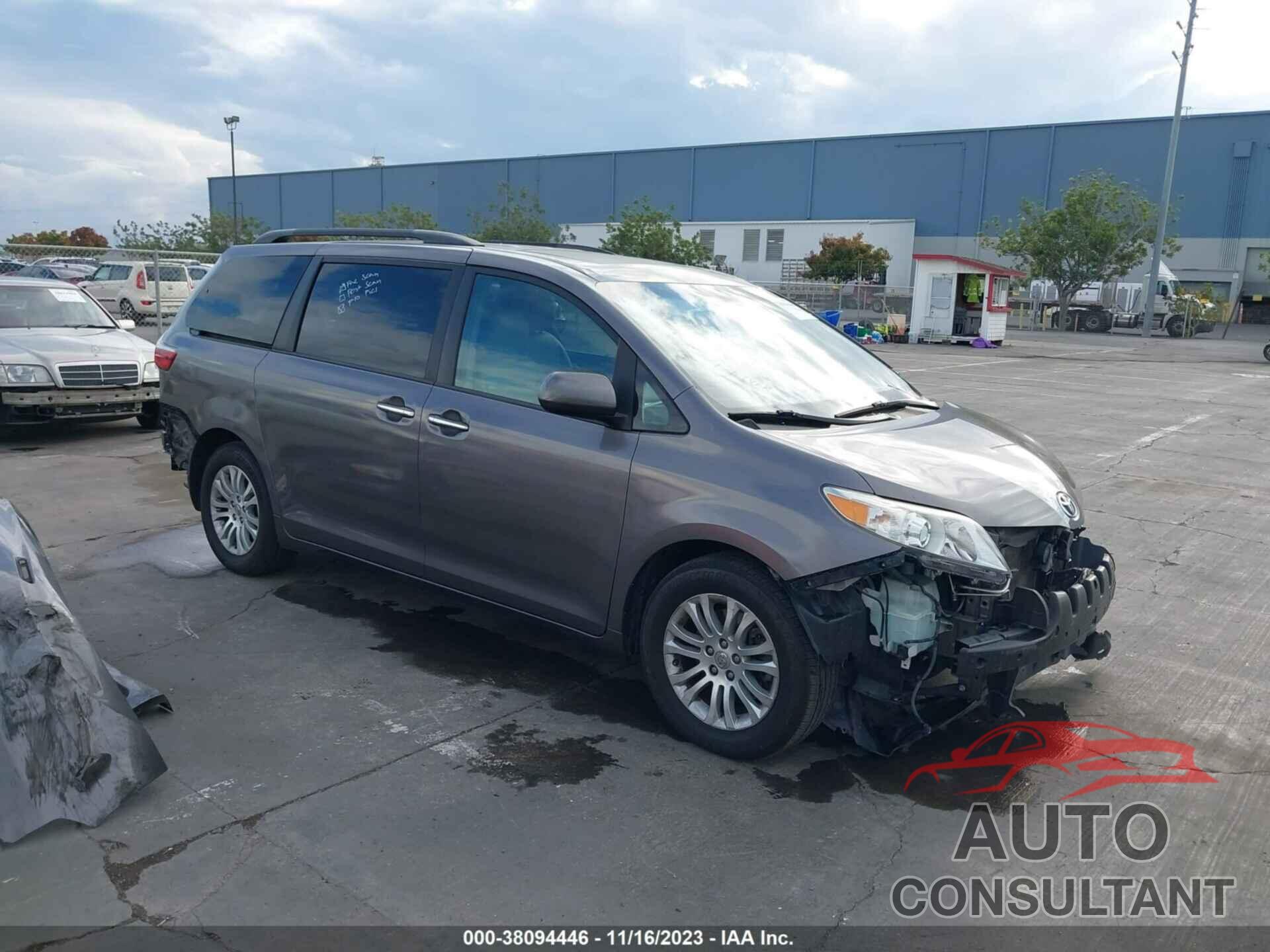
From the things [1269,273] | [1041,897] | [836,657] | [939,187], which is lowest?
[1041,897]

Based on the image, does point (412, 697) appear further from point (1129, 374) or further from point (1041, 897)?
point (1129, 374)

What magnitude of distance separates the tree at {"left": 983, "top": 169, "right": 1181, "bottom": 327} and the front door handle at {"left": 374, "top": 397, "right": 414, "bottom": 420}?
44756 millimetres

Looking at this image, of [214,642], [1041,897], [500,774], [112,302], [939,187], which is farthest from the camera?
[939,187]

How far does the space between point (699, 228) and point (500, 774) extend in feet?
189

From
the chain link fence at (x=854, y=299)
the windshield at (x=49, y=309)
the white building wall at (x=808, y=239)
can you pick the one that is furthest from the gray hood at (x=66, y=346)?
the white building wall at (x=808, y=239)

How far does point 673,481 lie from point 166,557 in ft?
13.0

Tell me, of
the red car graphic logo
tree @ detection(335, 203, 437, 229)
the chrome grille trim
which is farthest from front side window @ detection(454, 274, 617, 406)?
tree @ detection(335, 203, 437, 229)

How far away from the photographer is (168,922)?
9.46 feet

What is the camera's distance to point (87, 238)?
62000 mm

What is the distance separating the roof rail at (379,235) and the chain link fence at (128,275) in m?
16.3

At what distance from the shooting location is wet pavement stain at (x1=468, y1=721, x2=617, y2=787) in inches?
149

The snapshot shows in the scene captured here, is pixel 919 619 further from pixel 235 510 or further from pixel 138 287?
pixel 138 287

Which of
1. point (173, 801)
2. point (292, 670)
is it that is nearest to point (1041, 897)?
point (173, 801)

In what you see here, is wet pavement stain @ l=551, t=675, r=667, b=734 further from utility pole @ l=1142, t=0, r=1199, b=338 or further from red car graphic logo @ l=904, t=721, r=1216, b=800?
utility pole @ l=1142, t=0, r=1199, b=338
